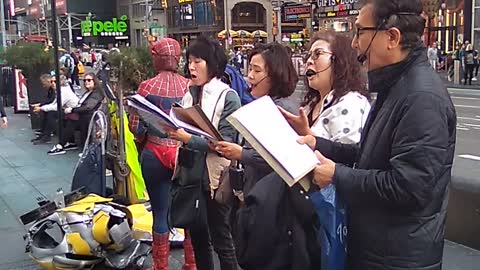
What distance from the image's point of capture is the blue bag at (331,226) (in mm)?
2439

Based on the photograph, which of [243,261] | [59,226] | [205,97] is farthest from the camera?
[59,226]

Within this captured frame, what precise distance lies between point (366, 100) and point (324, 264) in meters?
0.88

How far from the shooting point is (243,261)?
9.36 feet

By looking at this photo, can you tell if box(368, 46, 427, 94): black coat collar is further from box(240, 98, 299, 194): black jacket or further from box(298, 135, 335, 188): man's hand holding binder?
box(240, 98, 299, 194): black jacket

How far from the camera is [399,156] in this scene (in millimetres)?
2076

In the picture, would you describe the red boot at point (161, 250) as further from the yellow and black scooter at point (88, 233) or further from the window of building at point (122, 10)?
the window of building at point (122, 10)

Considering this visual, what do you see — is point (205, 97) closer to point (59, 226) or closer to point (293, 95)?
point (293, 95)

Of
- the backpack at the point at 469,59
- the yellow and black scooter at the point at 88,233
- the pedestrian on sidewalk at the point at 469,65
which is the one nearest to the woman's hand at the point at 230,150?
the yellow and black scooter at the point at 88,233

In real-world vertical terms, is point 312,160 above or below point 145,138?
above

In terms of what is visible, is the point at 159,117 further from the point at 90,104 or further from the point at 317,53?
the point at 90,104

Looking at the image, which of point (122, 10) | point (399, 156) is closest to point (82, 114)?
point (399, 156)

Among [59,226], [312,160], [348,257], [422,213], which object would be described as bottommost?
[59,226]

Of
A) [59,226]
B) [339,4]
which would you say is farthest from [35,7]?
[59,226]

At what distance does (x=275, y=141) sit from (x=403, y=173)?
1.64 ft
